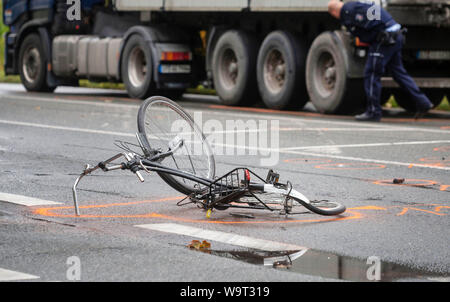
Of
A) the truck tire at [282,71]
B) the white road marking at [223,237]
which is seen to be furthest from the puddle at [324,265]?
the truck tire at [282,71]

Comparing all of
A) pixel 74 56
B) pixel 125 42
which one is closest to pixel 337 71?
pixel 125 42

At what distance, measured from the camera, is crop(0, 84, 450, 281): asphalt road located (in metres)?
5.58

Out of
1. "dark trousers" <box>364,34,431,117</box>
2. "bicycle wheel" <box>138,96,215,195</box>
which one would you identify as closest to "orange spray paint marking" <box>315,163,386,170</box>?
"bicycle wheel" <box>138,96,215,195</box>

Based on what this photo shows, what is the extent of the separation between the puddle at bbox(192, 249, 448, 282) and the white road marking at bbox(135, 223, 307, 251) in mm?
137

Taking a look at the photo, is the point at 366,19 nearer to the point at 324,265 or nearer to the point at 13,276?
the point at 324,265

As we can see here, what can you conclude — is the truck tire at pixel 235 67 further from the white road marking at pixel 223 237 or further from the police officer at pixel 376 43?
the white road marking at pixel 223 237

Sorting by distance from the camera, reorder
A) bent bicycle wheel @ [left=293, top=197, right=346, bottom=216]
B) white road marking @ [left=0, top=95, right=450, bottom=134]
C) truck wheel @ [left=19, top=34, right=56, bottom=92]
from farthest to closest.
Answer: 1. truck wheel @ [left=19, top=34, right=56, bottom=92]
2. white road marking @ [left=0, top=95, right=450, bottom=134]
3. bent bicycle wheel @ [left=293, top=197, right=346, bottom=216]

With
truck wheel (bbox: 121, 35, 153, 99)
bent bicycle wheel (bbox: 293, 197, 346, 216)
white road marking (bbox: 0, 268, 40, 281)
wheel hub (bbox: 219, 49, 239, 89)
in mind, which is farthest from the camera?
truck wheel (bbox: 121, 35, 153, 99)

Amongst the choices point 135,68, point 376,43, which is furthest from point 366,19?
point 135,68

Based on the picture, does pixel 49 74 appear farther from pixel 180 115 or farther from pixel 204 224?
pixel 204 224

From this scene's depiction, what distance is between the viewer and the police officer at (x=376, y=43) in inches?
617

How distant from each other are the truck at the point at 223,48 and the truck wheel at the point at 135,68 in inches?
0.8

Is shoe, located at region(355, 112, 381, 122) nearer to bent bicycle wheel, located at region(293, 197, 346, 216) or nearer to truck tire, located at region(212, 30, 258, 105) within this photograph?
truck tire, located at region(212, 30, 258, 105)

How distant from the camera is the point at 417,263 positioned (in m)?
5.76
